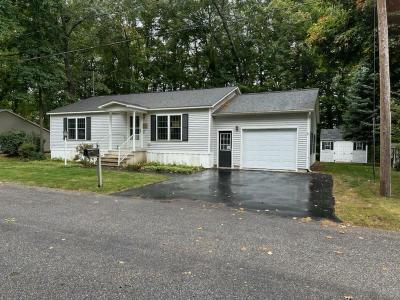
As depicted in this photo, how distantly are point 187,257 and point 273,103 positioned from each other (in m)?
12.8

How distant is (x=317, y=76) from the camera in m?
29.8

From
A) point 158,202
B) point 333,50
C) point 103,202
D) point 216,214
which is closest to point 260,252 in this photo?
point 216,214

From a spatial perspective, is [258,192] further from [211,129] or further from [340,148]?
[340,148]

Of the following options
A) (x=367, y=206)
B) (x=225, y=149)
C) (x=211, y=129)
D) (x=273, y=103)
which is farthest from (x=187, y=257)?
(x=273, y=103)

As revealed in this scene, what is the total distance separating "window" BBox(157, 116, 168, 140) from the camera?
16.9 metres

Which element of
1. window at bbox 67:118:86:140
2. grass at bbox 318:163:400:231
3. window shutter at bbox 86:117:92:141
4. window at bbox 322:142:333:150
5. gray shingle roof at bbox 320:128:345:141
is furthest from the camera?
window at bbox 322:142:333:150

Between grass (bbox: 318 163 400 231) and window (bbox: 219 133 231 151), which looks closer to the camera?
grass (bbox: 318 163 400 231)

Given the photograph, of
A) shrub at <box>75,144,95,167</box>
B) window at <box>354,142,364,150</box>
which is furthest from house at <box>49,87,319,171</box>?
window at <box>354,142,364,150</box>

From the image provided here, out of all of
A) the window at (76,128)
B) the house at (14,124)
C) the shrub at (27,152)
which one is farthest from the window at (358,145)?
the house at (14,124)

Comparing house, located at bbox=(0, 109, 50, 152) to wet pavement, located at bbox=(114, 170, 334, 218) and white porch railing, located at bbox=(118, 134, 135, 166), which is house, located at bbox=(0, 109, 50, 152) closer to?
white porch railing, located at bbox=(118, 134, 135, 166)

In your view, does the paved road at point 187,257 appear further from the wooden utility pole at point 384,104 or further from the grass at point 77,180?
the wooden utility pole at point 384,104

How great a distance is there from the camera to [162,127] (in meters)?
17.0

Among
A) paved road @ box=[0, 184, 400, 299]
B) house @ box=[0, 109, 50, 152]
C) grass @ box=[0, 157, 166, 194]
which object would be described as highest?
house @ box=[0, 109, 50, 152]

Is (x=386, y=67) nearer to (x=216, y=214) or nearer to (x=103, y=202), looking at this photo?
(x=216, y=214)
